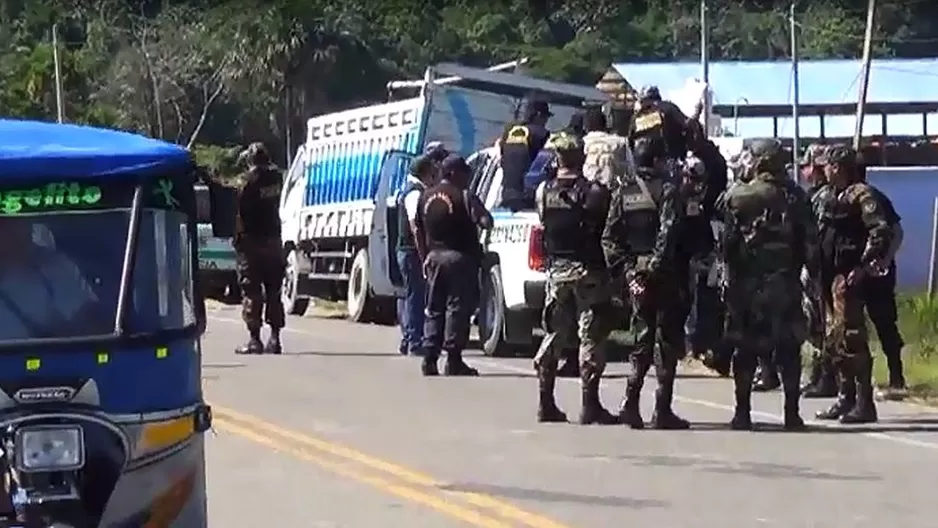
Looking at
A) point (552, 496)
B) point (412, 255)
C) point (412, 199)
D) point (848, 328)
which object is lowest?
point (552, 496)

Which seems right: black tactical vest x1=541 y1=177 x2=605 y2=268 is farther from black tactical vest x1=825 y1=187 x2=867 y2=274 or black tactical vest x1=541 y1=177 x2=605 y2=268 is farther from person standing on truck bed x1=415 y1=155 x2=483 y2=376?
person standing on truck bed x1=415 y1=155 x2=483 y2=376

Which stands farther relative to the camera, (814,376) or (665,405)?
(814,376)

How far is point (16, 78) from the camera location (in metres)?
67.3

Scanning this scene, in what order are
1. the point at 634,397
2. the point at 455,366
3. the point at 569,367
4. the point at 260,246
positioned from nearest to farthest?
1. the point at 634,397
2. the point at 569,367
3. the point at 455,366
4. the point at 260,246

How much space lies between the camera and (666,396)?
45.5 feet

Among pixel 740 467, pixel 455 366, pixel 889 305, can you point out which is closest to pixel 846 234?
pixel 889 305

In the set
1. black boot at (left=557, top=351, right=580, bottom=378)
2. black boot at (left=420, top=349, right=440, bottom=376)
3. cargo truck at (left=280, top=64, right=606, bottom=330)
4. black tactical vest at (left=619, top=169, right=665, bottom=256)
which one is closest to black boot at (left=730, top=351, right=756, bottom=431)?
black tactical vest at (left=619, top=169, right=665, bottom=256)

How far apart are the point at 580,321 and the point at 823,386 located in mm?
3087

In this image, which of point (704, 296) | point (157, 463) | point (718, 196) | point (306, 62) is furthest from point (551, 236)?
point (306, 62)

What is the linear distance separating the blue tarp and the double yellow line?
313 cm

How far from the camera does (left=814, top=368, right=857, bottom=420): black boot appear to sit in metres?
14.3

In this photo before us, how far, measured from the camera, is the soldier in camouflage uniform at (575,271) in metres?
13.8

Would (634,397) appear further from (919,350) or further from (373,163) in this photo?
(373,163)

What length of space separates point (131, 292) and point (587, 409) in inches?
265
